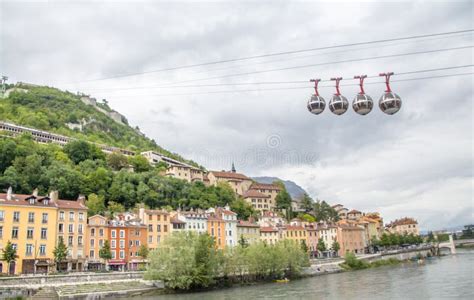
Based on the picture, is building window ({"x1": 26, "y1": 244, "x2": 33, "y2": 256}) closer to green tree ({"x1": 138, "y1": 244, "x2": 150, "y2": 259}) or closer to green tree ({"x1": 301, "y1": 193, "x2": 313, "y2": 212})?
green tree ({"x1": 138, "y1": 244, "x2": 150, "y2": 259})

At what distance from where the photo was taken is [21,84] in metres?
192

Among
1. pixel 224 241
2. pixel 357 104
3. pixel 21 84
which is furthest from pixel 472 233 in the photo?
pixel 21 84

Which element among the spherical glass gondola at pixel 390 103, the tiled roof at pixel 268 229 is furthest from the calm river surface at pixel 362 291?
the tiled roof at pixel 268 229

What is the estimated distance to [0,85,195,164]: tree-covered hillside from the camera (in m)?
141

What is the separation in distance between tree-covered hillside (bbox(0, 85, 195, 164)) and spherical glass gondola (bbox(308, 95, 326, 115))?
436ft

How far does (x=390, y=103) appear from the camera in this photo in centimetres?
1377

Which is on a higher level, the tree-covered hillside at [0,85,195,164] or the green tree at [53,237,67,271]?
the tree-covered hillside at [0,85,195,164]

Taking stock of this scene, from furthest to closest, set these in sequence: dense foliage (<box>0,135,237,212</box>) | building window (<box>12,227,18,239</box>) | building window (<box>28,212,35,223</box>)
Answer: dense foliage (<box>0,135,237,212</box>) → building window (<box>28,212,35,223</box>) → building window (<box>12,227,18,239</box>)

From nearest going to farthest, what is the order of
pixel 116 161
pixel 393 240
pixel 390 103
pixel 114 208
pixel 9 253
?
pixel 390 103
pixel 9 253
pixel 114 208
pixel 116 161
pixel 393 240

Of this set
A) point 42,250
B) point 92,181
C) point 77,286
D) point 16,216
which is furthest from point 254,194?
point 77,286

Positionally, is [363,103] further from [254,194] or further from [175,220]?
[254,194]

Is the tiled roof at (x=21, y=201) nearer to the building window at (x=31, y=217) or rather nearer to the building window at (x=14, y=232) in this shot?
the building window at (x=31, y=217)

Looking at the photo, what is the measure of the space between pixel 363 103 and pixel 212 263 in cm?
4312

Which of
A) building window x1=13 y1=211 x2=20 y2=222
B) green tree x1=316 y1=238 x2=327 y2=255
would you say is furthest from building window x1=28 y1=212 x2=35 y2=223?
green tree x1=316 y1=238 x2=327 y2=255
